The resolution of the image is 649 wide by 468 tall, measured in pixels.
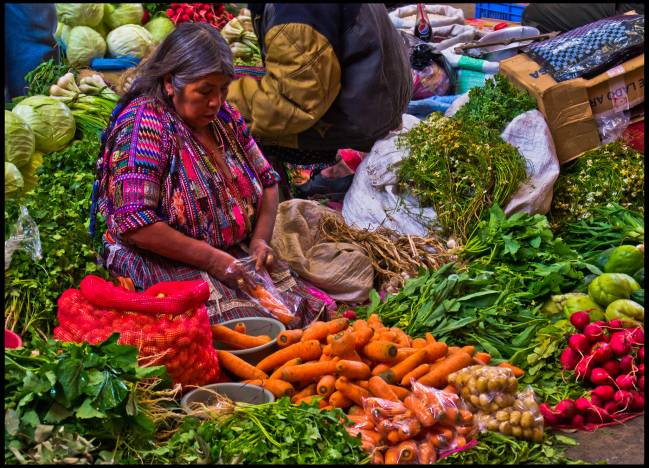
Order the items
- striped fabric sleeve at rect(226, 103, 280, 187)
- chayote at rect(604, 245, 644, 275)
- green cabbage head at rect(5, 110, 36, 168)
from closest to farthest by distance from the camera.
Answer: chayote at rect(604, 245, 644, 275)
striped fabric sleeve at rect(226, 103, 280, 187)
green cabbage head at rect(5, 110, 36, 168)

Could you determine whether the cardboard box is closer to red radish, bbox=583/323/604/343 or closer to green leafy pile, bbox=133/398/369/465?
red radish, bbox=583/323/604/343

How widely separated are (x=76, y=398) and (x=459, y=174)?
2.91 m

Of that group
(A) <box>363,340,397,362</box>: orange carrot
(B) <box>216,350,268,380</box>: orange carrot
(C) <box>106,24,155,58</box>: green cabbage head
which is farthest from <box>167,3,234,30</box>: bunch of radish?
(A) <box>363,340,397,362</box>: orange carrot

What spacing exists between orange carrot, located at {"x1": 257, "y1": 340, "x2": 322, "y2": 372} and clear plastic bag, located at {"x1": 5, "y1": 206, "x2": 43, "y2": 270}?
42.8 inches

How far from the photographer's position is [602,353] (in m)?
3.32

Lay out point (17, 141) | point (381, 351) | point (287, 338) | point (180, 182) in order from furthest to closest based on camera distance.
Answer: point (17, 141), point (180, 182), point (287, 338), point (381, 351)

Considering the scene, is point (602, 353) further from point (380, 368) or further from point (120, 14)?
point (120, 14)

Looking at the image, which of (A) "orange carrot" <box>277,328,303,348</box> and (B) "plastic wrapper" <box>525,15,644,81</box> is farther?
(B) "plastic wrapper" <box>525,15,644,81</box>

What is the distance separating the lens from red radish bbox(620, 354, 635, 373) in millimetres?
3275

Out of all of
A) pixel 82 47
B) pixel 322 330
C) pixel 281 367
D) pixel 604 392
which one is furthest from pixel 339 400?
pixel 82 47

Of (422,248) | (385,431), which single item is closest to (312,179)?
(422,248)

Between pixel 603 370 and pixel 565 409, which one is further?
pixel 603 370

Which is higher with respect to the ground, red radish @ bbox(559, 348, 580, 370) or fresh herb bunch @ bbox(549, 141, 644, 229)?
red radish @ bbox(559, 348, 580, 370)

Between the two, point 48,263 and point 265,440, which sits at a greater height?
point 48,263
